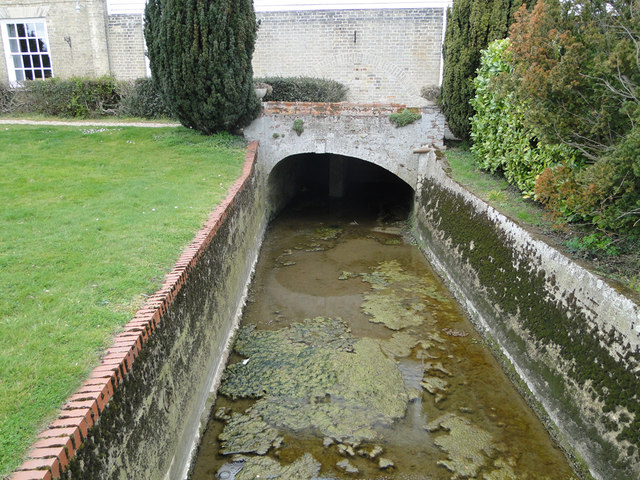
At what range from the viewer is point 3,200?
720 cm

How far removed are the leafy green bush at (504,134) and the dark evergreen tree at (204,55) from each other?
575cm

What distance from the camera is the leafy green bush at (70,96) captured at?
49.1 feet

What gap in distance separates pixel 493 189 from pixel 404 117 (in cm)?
380

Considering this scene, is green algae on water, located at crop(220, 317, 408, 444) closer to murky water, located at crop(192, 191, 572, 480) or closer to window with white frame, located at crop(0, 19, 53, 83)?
murky water, located at crop(192, 191, 572, 480)

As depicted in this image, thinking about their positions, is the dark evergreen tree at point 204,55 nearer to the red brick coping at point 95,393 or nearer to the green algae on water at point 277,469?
the red brick coping at point 95,393

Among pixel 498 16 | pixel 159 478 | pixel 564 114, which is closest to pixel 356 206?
pixel 498 16

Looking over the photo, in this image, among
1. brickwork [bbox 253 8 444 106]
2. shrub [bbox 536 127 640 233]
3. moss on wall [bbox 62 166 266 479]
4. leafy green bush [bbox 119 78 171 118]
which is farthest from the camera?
brickwork [bbox 253 8 444 106]

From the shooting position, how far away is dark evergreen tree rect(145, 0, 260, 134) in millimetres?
10977

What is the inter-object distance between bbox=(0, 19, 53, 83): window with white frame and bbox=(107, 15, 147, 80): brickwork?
2.45 m

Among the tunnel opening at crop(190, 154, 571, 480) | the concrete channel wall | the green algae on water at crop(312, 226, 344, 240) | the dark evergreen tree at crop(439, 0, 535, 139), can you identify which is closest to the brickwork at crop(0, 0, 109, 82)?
the green algae on water at crop(312, 226, 344, 240)

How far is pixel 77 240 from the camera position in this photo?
19.0 feet

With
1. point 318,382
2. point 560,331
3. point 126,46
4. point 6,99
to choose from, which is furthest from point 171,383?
point 126,46

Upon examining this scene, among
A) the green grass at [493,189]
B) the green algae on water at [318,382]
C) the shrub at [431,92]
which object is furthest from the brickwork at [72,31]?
the green algae on water at [318,382]

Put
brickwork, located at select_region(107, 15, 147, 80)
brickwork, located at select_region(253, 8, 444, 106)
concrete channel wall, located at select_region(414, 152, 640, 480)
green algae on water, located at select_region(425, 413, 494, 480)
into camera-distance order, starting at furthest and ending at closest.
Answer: brickwork, located at select_region(107, 15, 147, 80), brickwork, located at select_region(253, 8, 444, 106), green algae on water, located at select_region(425, 413, 494, 480), concrete channel wall, located at select_region(414, 152, 640, 480)
